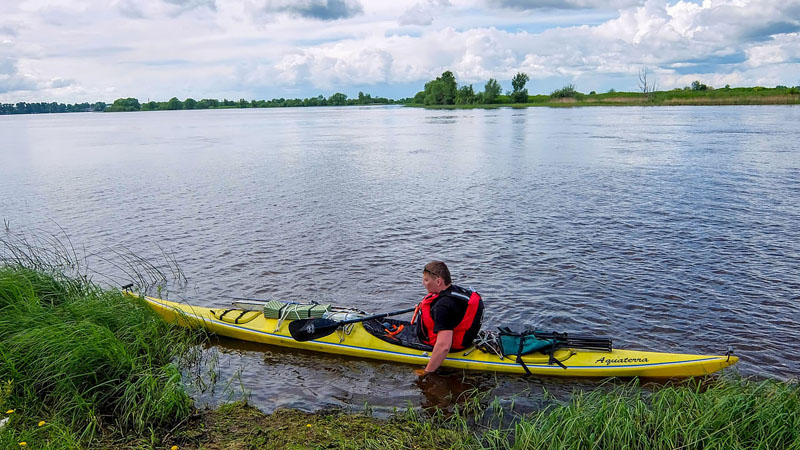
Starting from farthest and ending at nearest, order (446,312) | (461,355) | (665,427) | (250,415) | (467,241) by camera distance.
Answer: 1. (467,241)
2. (461,355)
3. (446,312)
4. (250,415)
5. (665,427)

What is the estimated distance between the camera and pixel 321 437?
4.80 metres

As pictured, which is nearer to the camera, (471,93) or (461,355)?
(461,355)

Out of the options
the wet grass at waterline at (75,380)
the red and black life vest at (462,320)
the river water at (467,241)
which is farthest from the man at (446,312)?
the wet grass at waterline at (75,380)

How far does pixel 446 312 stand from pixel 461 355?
72 centimetres

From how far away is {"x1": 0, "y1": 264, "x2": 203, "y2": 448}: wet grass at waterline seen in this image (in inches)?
181

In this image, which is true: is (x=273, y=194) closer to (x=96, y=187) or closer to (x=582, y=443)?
(x=96, y=187)

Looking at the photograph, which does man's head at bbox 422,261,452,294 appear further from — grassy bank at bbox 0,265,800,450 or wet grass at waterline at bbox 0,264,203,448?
wet grass at waterline at bbox 0,264,203,448

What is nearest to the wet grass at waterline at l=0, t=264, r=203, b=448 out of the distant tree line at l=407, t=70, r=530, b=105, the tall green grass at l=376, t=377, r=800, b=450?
the tall green grass at l=376, t=377, r=800, b=450

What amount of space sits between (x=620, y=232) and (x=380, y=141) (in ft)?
90.7

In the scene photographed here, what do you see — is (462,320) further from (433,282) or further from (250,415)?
(250,415)

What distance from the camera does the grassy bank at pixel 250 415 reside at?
4137 mm

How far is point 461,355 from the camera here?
6.42 m

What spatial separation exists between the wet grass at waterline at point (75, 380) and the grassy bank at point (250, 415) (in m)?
0.01

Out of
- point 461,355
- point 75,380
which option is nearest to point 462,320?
point 461,355
